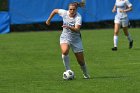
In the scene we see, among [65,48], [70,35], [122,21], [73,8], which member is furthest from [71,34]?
[122,21]

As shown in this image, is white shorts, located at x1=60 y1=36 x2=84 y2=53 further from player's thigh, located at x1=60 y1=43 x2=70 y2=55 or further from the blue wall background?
the blue wall background

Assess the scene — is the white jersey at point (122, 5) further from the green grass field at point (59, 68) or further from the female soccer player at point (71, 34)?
the female soccer player at point (71, 34)

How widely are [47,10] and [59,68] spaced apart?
17.8m

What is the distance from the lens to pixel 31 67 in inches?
658

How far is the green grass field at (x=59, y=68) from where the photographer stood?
12297 mm

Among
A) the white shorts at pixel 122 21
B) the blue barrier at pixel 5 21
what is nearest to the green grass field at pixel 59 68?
the white shorts at pixel 122 21

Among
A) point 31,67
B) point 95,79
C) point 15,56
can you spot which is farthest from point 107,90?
point 15,56

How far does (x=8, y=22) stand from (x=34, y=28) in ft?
8.42

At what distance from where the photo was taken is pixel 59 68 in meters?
16.4

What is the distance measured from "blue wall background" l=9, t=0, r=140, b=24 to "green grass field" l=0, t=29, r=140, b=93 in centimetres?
694

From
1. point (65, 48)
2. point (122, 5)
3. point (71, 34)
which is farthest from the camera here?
point (122, 5)

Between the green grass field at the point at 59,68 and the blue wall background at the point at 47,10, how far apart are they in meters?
6.94

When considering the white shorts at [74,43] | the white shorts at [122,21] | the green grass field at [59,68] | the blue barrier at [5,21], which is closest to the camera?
the green grass field at [59,68]

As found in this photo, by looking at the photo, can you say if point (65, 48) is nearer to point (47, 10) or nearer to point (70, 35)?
point (70, 35)
